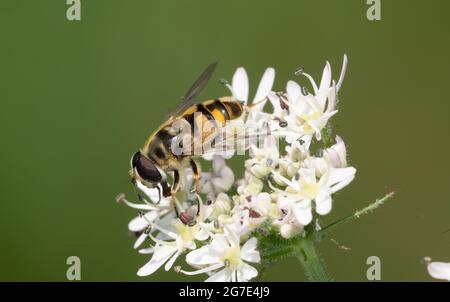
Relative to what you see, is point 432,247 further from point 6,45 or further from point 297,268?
point 6,45

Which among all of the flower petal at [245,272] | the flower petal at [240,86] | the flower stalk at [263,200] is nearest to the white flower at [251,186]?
the flower stalk at [263,200]

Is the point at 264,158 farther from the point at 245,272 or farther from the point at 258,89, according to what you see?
the point at 258,89

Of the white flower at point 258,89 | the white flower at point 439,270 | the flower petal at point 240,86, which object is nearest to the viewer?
the white flower at point 439,270

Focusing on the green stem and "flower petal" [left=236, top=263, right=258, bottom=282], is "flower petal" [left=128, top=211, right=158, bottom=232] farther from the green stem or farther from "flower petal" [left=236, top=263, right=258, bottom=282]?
the green stem

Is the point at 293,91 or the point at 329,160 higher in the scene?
the point at 293,91

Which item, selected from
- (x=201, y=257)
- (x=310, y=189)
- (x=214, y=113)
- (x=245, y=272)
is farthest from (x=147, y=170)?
(x=310, y=189)

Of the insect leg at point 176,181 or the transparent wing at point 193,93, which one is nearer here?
the insect leg at point 176,181

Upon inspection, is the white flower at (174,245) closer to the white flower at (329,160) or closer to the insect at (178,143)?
the insect at (178,143)
